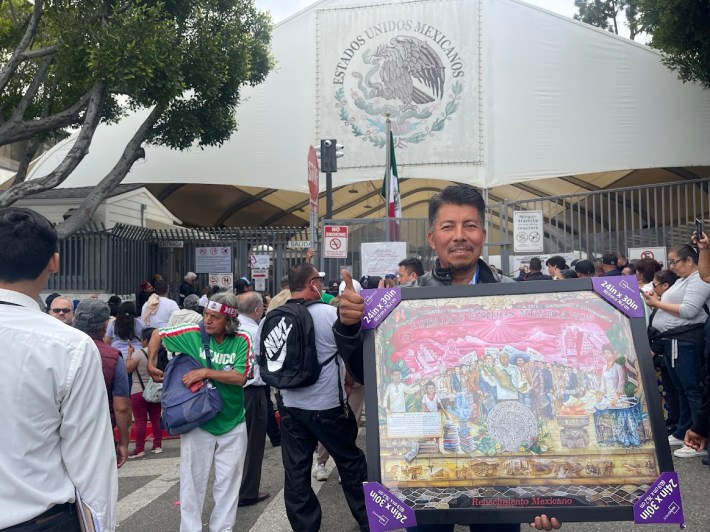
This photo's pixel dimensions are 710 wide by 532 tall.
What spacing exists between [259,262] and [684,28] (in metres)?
11.0

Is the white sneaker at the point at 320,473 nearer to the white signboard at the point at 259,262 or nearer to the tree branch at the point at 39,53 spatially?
the white signboard at the point at 259,262

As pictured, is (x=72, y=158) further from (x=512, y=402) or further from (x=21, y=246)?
(x=512, y=402)

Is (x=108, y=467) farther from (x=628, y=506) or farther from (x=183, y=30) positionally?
(x=183, y=30)

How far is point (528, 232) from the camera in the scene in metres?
13.2

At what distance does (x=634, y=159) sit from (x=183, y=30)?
1335 cm

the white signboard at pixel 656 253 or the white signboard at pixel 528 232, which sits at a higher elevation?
the white signboard at pixel 528 232

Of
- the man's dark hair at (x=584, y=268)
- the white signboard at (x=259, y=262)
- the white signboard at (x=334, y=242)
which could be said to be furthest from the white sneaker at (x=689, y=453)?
the white signboard at (x=259, y=262)

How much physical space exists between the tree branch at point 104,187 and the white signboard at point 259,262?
146 inches

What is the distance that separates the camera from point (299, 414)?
4863mm

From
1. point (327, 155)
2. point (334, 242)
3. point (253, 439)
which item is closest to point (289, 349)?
point (253, 439)

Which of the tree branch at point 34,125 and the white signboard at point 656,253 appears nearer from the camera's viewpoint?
the white signboard at point 656,253

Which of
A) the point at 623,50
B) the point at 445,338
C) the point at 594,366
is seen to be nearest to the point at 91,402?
the point at 445,338

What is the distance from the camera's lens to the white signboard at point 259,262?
667 inches

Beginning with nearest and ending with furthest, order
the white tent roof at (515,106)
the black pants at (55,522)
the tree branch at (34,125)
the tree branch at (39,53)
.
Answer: the black pants at (55,522), the tree branch at (39,53), the tree branch at (34,125), the white tent roof at (515,106)
